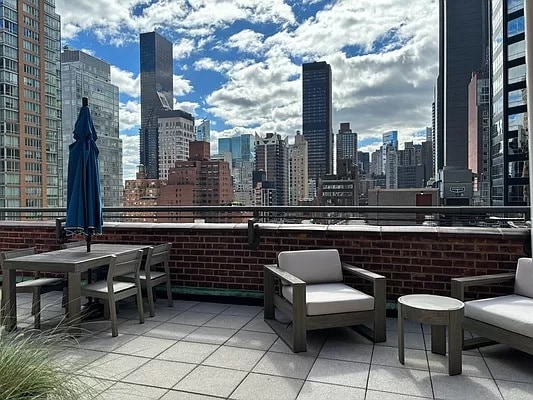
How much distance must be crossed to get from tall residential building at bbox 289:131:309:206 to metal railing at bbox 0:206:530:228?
11.8 inches

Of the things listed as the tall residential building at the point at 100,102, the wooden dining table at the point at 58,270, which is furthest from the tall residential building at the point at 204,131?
the wooden dining table at the point at 58,270

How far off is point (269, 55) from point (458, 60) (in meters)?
22.0

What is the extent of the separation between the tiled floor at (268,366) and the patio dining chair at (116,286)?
23 centimetres

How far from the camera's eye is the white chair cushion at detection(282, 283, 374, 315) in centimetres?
316

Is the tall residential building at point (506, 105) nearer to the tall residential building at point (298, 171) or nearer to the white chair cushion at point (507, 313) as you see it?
the tall residential building at point (298, 171)

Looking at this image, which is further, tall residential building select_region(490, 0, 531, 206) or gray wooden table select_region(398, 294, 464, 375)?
tall residential building select_region(490, 0, 531, 206)

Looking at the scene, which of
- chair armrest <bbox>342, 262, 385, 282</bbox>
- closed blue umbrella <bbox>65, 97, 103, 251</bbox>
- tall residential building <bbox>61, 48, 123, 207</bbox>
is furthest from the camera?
tall residential building <bbox>61, 48, 123, 207</bbox>

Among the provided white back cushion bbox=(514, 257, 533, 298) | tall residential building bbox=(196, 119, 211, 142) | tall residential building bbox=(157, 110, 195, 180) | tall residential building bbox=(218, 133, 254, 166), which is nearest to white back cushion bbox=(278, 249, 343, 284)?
white back cushion bbox=(514, 257, 533, 298)

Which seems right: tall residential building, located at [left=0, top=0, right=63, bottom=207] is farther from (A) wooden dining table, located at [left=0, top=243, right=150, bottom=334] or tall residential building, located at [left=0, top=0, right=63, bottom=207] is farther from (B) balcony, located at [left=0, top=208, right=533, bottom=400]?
(A) wooden dining table, located at [left=0, top=243, right=150, bottom=334]

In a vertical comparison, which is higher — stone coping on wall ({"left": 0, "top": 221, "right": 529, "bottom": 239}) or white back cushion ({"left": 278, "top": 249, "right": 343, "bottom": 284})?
stone coping on wall ({"left": 0, "top": 221, "right": 529, "bottom": 239})

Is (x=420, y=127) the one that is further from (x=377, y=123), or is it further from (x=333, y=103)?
(x=333, y=103)

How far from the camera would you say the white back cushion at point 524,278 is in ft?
10.7

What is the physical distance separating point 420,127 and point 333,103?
2876 millimetres

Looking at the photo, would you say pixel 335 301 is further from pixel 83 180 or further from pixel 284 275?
pixel 83 180
